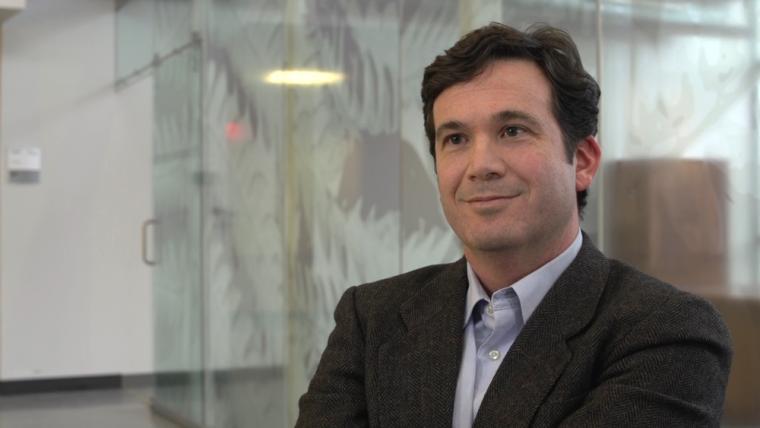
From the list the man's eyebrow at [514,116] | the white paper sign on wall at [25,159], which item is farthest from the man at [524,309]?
the white paper sign on wall at [25,159]

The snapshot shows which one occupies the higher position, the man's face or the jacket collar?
the man's face

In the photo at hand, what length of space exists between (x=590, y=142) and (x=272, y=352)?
3.86 m

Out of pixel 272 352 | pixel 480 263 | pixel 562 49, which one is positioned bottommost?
pixel 272 352

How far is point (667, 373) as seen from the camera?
139cm

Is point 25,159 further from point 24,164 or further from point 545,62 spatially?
point 545,62

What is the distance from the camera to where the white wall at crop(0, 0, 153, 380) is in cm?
911

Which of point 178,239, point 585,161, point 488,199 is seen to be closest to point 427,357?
point 488,199

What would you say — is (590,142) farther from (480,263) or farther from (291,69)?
(291,69)

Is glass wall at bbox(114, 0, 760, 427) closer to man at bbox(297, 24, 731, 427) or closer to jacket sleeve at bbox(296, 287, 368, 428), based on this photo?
man at bbox(297, 24, 731, 427)

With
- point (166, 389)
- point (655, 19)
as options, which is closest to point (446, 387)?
point (655, 19)

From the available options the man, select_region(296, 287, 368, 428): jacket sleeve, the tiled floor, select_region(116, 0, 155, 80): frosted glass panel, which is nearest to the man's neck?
the man

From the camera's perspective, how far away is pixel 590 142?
1606 millimetres

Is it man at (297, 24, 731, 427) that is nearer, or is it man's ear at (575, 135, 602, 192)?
man at (297, 24, 731, 427)

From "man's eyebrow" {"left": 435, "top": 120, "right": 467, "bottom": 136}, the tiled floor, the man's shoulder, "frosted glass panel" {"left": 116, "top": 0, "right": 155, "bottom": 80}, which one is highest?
"frosted glass panel" {"left": 116, "top": 0, "right": 155, "bottom": 80}
